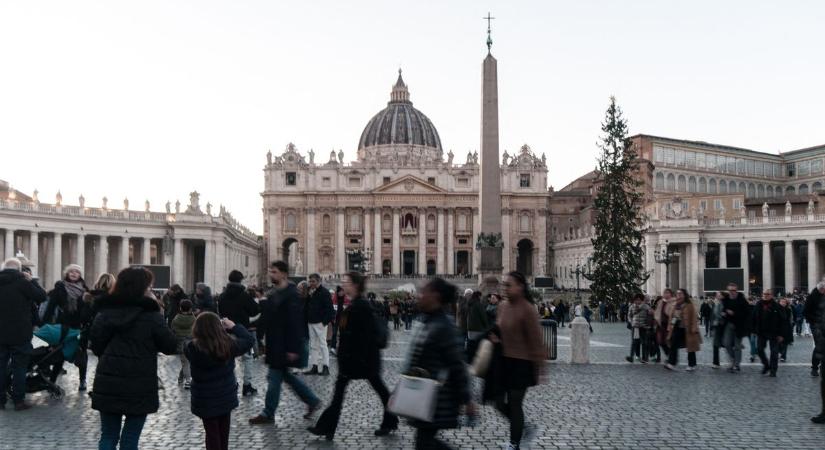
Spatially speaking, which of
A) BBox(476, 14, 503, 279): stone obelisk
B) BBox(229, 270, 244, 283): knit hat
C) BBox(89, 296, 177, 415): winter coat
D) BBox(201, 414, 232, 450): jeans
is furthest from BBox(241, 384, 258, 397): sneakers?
BBox(476, 14, 503, 279): stone obelisk

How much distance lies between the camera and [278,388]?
29.5ft

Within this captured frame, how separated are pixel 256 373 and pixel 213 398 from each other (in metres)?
7.79

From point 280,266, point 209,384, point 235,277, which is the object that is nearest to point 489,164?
point 235,277

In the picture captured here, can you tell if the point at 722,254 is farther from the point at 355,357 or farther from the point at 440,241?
the point at 355,357

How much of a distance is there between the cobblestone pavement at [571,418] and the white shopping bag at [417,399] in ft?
8.11

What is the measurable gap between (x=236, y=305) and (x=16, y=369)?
2736 mm

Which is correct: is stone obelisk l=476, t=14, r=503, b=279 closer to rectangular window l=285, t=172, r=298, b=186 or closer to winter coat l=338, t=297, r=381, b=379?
winter coat l=338, t=297, r=381, b=379

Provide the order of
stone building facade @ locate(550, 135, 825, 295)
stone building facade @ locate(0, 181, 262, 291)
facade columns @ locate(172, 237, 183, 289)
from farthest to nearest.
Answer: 1. facade columns @ locate(172, 237, 183, 289)
2. stone building facade @ locate(550, 135, 825, 295)
3. stone building facade @ locate(0, 181, 262, 291)

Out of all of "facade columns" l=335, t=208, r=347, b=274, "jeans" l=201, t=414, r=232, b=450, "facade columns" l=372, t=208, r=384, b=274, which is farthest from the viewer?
"facade columns" l=372, t=208, r=384, b=274

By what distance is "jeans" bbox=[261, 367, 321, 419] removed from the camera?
29.1ft

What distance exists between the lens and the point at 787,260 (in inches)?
2136

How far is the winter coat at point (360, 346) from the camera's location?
8219 mm

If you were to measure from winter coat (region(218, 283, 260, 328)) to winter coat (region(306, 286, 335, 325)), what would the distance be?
9.29ft

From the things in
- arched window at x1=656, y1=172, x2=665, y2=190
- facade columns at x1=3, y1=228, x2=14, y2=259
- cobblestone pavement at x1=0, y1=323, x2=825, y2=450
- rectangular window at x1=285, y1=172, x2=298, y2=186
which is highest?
rectangular window at x1=285, y1=172, x2=298, y2=186
